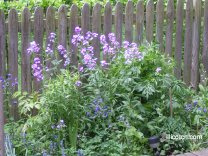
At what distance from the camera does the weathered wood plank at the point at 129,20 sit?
5785 mm

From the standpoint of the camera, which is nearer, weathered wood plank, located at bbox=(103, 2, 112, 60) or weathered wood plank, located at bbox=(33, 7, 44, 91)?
weathered wood plank, located at bbox=(33, 7, 44, 91)

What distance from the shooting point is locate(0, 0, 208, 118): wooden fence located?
208 inches

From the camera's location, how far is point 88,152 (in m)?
4.38

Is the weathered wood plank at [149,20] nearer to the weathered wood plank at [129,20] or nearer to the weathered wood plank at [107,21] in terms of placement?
the weathered wood plank at [129,20]

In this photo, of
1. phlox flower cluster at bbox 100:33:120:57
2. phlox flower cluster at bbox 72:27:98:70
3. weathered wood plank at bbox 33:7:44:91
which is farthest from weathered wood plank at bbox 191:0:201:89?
weathered wood plank at bbox 33:7:44:91

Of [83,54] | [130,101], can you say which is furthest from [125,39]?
[130,101]

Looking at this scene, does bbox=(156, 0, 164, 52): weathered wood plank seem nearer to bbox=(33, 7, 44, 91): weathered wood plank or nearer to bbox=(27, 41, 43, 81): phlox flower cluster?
bbox=(33, 7, 44, 91): weathered wood plank

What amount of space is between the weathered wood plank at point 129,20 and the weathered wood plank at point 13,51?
4.65 feet

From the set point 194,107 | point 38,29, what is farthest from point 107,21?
point 194,107

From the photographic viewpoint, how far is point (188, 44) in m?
6.35

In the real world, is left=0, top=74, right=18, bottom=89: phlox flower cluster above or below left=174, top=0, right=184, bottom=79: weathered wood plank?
below

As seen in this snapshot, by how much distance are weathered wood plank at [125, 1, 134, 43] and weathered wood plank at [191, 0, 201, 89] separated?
1.05m

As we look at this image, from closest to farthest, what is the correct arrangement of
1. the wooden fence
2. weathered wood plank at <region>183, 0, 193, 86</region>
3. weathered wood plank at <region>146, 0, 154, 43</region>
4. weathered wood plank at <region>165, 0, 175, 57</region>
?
1. the wooden fence
2. weathered wood plank at <region>146, 0, 154, 43</region>
3. weathered wood plank at <region>165, 0, 175, 57</region>
4. weathered wood plank at <region>183, 0, 193, 86</region>

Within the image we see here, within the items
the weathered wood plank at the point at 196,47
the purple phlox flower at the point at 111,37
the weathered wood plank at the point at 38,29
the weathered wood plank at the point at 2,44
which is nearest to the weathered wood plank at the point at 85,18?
the purple phlox flower at the point at 111,37
